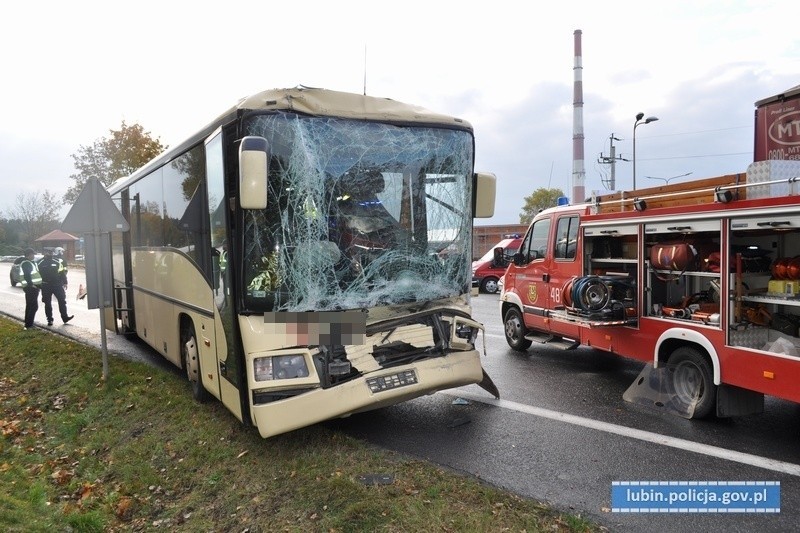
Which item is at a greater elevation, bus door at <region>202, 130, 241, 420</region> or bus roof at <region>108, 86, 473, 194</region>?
bus roof at <region>108, 86, 473, 194</region>

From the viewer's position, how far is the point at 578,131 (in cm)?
3853

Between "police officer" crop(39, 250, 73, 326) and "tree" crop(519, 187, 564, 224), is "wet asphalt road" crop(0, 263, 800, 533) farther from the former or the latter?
"tree" crop(519, 187, 564, 224)

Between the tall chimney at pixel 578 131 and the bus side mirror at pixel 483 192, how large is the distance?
33.6 meters

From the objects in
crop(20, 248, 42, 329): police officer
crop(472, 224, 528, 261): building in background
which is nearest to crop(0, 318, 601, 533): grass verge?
crop(20, 248, 42, 329): police officer

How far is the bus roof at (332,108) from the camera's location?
185 inches

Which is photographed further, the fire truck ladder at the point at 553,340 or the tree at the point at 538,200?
the tree at the point at 538,200

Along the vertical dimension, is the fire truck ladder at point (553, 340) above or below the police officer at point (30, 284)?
below

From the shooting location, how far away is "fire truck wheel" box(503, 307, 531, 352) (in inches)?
365

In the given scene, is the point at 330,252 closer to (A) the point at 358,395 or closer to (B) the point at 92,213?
(A) the point at 358,395

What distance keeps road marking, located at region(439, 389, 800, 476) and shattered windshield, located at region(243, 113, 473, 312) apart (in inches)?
66.0

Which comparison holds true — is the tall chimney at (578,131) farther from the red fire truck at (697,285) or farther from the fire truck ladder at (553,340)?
the red fire truck at (697,285)

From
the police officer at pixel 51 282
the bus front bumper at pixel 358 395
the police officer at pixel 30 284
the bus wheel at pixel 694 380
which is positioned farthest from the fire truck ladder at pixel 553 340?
the police officer at pixel 51 282

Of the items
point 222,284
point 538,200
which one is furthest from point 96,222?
point 538,200

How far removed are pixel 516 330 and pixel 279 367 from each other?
555 cm
